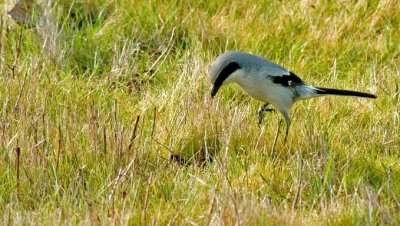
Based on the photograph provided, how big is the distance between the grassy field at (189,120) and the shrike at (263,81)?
168mm

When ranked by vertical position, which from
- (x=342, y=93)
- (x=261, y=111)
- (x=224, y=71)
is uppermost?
(x=224, y=71)

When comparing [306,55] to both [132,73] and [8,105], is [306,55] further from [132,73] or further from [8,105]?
[8,105]

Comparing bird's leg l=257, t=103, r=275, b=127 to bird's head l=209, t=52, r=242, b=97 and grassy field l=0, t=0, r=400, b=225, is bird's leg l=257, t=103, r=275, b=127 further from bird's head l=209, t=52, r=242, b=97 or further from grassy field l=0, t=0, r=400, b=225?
bird's head l=209, t=52, r=242, b=97

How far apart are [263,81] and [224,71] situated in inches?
10.8

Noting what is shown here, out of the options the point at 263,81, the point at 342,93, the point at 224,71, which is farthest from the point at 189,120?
the point at 342,93

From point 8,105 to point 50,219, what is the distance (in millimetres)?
1436

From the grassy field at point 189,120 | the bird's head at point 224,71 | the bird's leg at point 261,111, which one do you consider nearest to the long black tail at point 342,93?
the grassy field at point 189,120

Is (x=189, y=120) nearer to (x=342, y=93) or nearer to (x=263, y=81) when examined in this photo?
(x=263, y=81)

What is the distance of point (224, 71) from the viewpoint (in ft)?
18.9

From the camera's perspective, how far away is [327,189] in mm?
5125

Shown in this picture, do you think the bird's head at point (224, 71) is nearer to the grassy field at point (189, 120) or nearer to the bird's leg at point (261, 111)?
the grassy field at point (189, 120)

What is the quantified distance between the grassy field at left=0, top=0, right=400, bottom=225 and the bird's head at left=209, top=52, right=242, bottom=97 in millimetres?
239

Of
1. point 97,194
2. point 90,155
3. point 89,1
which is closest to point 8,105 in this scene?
point 90,155

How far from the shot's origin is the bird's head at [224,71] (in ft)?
18.9
